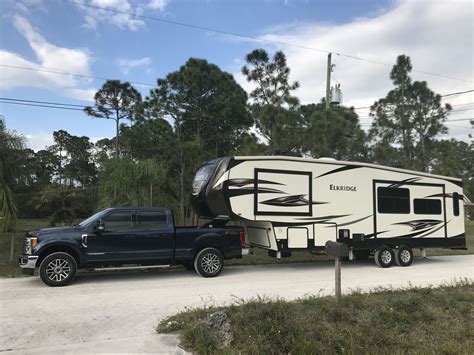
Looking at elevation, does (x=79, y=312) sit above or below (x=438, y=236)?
below

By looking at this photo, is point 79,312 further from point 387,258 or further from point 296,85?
point 296,85

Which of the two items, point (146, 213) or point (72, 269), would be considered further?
point (146, 213)

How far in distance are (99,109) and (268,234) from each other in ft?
64.3

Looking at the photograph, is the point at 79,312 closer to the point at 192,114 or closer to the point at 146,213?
the point at 146,213

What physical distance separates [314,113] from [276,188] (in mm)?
7058

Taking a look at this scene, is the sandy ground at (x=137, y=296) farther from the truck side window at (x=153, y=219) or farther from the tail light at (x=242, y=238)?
the truck side window at (x=153, y=219)

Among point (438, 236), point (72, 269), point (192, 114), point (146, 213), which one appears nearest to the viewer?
point (72, 269)

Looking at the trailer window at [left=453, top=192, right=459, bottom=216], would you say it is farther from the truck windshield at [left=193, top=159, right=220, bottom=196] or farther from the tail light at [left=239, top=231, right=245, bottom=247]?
the truck windshield at [left=193, top=159, right=220, bottom=196]

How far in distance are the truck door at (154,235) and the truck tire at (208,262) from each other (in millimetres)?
725

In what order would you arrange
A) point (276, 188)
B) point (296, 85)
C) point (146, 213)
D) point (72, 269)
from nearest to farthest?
1. point (72, 269)
2. point (146, 213)
3. point (276, 188)
4. point (296, 85)

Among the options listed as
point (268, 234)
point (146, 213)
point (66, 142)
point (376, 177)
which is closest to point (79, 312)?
point (146, 213)

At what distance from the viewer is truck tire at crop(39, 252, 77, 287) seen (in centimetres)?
998

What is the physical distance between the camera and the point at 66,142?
77375 millimetres

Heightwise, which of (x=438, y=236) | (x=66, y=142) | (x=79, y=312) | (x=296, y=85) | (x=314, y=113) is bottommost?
(x=79, y=312)
